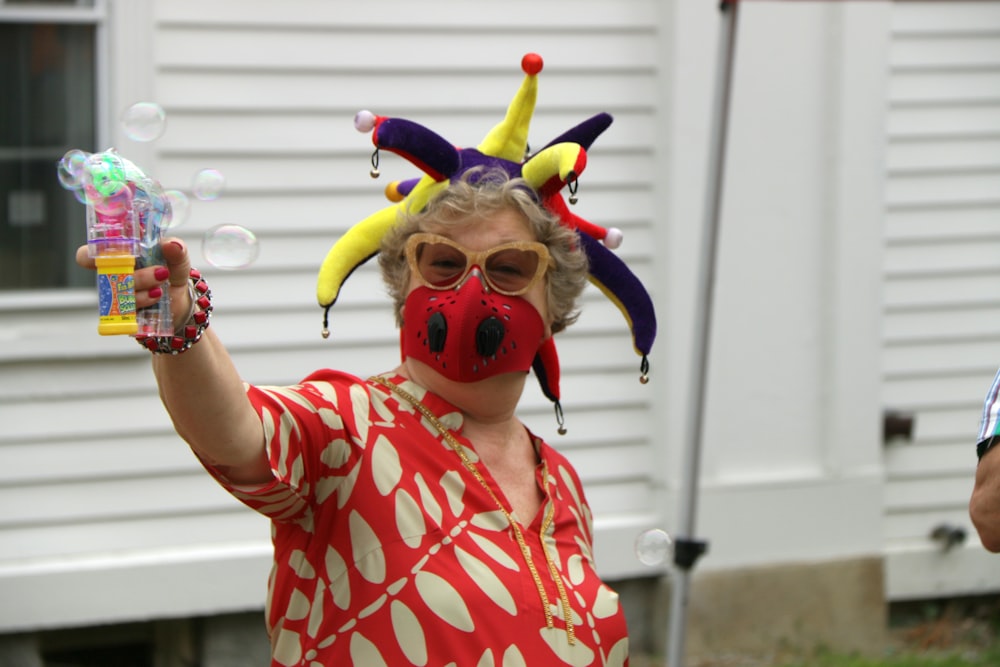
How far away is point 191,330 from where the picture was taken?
6.78 ft

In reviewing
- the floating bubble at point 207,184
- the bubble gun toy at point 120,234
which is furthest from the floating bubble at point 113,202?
the floating bubble at point 207,184

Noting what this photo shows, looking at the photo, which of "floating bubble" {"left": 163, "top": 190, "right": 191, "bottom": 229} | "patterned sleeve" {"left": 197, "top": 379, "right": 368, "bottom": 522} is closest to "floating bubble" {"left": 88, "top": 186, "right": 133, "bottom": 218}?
"floating bubble" {"left": 163, "top": 190, "right": 191, "bottom": 229}

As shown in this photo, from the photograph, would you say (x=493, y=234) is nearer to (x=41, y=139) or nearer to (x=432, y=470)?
(x=432, y=470)

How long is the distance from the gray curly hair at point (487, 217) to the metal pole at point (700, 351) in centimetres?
198

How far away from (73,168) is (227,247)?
1.45ft

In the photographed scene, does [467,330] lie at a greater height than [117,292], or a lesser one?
lesser

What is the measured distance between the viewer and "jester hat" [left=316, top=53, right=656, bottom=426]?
2.67 m

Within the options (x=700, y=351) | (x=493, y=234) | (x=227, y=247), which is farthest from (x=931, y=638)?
(x=227, y=247)

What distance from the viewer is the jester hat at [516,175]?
8.75ft

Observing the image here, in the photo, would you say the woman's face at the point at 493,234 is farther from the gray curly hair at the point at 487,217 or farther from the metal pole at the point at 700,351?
the metal pole at the point at 700,351

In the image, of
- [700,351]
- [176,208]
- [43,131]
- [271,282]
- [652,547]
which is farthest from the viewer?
[271,282]

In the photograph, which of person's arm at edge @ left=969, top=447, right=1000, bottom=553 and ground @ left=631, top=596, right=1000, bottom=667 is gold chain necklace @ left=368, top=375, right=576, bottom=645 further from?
ground @ left=631, top=596, right=1000, bottom=667

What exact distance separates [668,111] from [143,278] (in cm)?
428

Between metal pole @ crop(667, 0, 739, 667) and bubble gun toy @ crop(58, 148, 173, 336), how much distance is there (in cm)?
304
